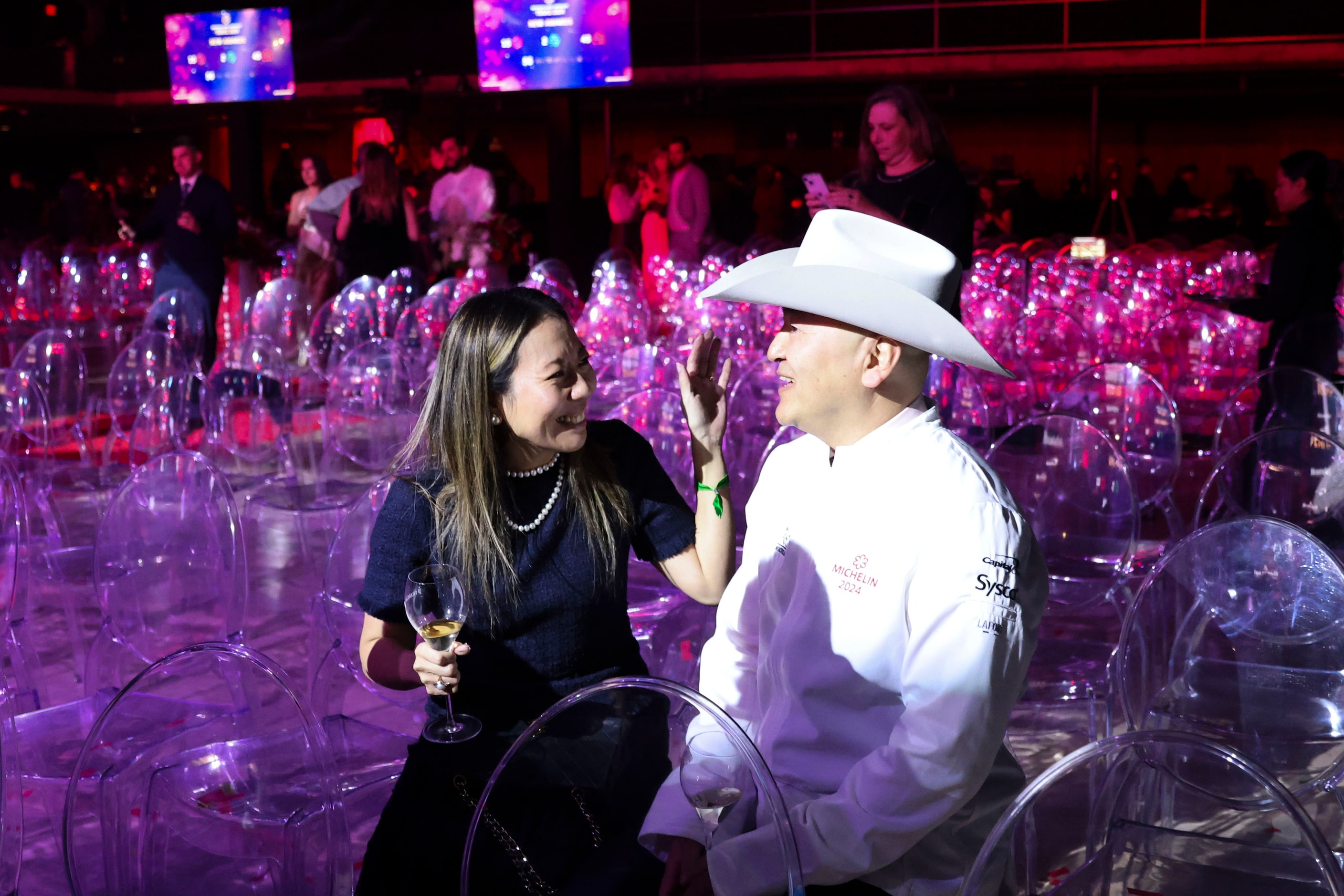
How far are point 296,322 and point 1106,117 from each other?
46.0 feet

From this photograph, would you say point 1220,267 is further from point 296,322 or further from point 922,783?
point 922,783

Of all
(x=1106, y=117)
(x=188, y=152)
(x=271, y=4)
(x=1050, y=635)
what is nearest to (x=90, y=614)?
(x=1050, y=635)

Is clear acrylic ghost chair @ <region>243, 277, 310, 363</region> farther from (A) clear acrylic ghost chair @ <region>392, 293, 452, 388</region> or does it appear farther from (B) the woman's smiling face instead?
(B) the woman's smiling face

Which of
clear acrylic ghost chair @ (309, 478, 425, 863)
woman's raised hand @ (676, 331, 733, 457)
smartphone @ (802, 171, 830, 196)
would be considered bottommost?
clear acrylic ghost chair @ (309, 478, 425, 863)

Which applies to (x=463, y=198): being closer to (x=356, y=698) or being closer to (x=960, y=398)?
(x=960, y=398)

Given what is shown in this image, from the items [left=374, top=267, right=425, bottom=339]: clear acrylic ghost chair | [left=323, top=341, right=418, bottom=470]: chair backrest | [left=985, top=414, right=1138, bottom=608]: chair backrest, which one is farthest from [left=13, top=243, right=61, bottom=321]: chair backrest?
[left=985, top=414, right=1138, bottom=608]: chair backrest

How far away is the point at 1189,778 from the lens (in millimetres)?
2064

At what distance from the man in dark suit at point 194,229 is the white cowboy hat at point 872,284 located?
20.1 feet

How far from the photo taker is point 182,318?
7.17 m

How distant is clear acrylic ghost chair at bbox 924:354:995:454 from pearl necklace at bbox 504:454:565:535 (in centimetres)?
263

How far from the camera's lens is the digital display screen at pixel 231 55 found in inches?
510

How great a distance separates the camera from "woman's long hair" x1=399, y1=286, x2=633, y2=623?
2.18 meters

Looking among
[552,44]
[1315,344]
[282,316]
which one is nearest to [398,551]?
[1315,344]

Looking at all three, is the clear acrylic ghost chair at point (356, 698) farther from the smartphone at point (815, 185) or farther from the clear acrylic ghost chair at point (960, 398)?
the clear acrylic ghost chair at point (960, 398)
